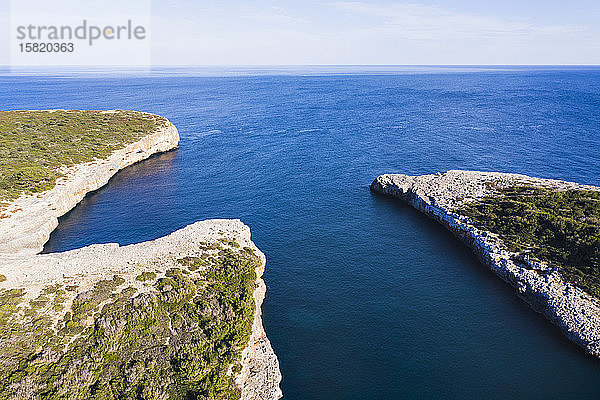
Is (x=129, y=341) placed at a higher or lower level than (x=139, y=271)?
lower

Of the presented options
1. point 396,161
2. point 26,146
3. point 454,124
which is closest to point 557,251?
point 396,161

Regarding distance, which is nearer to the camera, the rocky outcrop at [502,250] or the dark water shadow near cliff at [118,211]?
the rocky outcrop at [502,250]

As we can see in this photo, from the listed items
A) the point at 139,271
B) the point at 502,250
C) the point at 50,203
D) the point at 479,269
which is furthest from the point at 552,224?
the point at 50,203

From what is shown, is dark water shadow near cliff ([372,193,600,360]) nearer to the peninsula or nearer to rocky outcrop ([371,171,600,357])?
rocky outcrop ([371,171,600,357])

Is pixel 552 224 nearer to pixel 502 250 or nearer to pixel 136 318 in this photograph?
pixel 502 250

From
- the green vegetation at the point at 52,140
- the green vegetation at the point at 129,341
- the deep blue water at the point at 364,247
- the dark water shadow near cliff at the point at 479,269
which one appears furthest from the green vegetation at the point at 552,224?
the green vegetation at the point at 52,140

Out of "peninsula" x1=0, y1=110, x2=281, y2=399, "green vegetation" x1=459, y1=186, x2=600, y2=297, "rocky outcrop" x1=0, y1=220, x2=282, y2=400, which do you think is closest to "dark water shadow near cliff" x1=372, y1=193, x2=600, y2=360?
"green vegetation" x1=459, y1=186, x2=600, y2=297

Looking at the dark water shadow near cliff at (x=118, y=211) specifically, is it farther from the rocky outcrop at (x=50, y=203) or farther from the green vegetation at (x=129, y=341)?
the green vegetation at (x=129, y=341)

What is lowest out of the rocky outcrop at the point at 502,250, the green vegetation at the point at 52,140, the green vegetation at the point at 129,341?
the green vegetation at the point at 129,341
